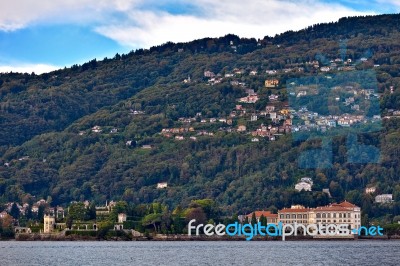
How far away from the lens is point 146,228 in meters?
123

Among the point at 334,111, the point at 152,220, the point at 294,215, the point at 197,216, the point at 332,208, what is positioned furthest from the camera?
the point at 334,111

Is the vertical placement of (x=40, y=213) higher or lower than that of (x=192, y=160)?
lower

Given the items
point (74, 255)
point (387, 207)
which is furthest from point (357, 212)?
point (74, 255)

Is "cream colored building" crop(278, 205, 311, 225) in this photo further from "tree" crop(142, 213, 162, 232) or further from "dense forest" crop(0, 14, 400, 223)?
"tree" crop(142, 213, 162, 232)

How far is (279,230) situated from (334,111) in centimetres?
5731

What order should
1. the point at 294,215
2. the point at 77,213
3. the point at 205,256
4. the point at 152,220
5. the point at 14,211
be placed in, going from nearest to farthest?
the point at 205,256 < the point at 152,220 < the point at 77,213 < the point at 294,215 < the point at 14,211

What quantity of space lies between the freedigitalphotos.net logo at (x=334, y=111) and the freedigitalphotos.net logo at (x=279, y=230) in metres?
25.9

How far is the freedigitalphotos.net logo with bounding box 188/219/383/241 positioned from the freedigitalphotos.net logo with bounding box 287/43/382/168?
25939 mm

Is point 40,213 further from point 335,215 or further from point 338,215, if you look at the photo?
point 338,215

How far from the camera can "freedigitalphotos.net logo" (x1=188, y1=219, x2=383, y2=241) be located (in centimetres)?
12070

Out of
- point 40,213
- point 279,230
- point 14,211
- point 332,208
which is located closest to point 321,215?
point 332,208

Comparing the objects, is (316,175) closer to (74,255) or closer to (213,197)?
(213,197)

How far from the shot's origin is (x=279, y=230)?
122 m

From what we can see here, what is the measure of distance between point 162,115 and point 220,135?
2080 centimetres
